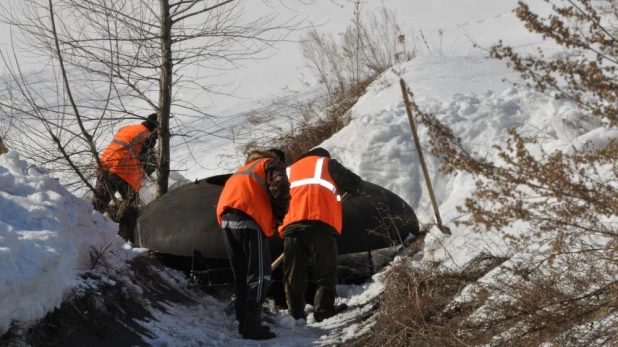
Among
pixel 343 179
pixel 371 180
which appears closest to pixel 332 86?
pixel 371 180

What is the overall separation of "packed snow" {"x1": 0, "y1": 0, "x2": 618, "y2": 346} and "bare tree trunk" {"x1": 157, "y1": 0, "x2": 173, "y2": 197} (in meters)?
0.68

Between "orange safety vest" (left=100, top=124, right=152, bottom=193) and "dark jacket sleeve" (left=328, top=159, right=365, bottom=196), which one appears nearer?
"dark jacket sleeve" (left=328, top=159, right=365, bottom=196)

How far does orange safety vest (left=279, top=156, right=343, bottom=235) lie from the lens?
24.8 feet

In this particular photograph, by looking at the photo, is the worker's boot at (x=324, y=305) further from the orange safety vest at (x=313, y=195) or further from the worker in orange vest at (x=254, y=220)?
the worker in orange vest at (x=254, y=220)

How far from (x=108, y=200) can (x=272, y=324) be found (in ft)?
11.5

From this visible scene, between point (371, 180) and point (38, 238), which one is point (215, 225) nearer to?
point (371, 180)

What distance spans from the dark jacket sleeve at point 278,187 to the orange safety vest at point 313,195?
1.25ft

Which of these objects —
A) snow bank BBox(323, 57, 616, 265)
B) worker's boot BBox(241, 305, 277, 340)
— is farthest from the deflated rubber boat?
worker's boot BBox(241, 305, 277, 340)


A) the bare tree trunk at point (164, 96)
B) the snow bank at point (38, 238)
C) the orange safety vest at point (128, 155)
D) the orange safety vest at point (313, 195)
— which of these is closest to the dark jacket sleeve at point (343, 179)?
the orange safety vest at point (313, 195)

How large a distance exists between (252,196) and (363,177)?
372 centimetres

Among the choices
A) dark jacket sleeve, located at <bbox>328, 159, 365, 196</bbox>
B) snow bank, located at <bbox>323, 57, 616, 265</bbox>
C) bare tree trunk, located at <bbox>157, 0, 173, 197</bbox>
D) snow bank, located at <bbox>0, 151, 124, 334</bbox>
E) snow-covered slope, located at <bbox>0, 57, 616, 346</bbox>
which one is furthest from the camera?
bare tree trunk, located at <bbox>157, 0, 173, 197</bbox>

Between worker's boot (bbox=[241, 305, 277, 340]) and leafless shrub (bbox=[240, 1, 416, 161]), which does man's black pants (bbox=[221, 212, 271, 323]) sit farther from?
leafless shrub (bbox=[240, 1, 416, 161])

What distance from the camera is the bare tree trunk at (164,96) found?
992 centimetres

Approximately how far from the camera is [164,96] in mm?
10062
